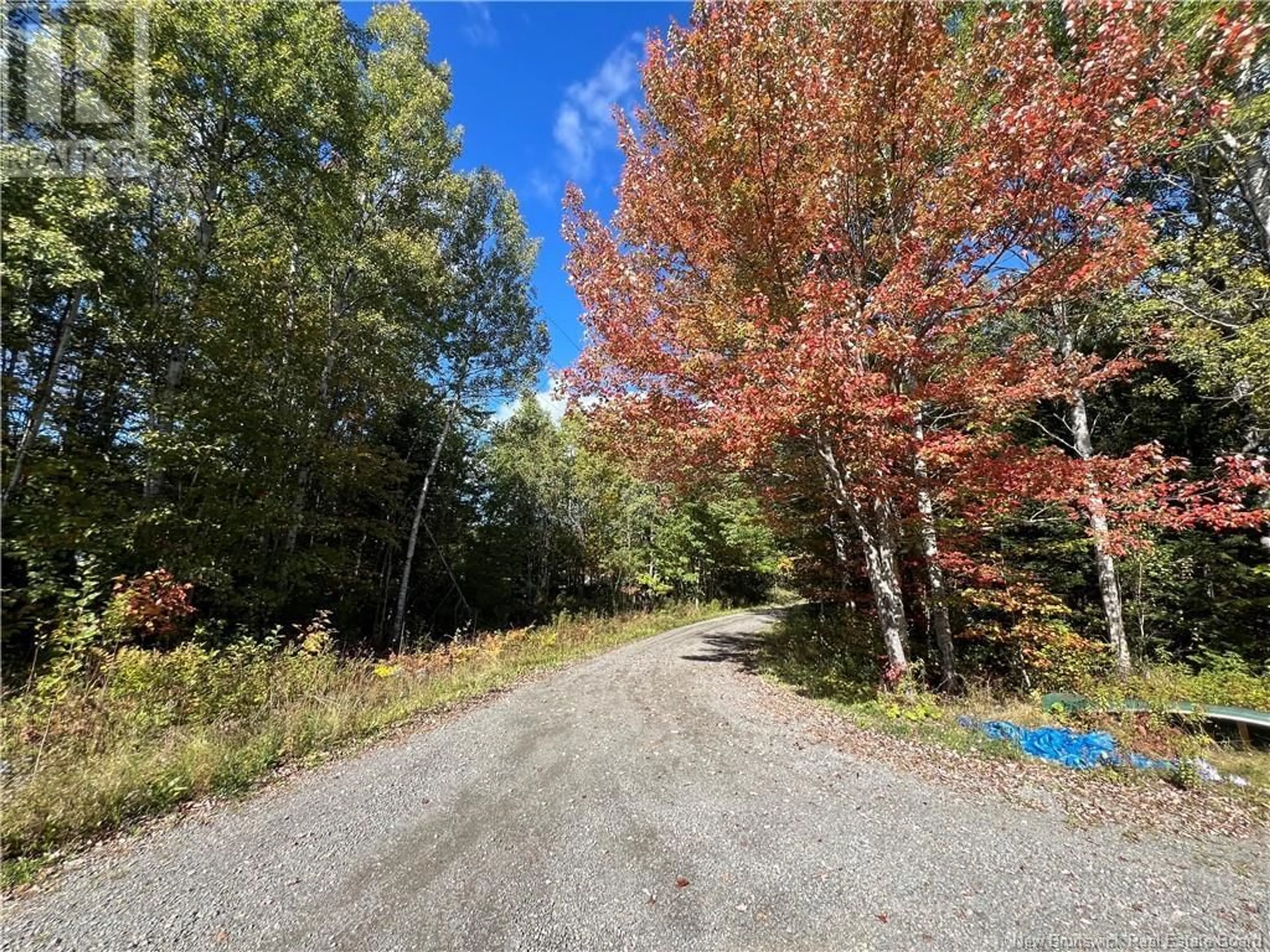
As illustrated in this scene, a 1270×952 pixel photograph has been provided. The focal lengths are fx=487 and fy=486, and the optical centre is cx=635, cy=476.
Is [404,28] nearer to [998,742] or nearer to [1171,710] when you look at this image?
[998,742]

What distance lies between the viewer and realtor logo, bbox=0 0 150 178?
20.4ft

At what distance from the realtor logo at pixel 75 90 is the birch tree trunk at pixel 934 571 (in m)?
12.3

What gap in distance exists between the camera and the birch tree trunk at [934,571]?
7016 millimetres

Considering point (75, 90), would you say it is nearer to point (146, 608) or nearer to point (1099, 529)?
point (146, 608)

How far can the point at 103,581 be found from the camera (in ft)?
22.5

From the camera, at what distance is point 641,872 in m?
3.04

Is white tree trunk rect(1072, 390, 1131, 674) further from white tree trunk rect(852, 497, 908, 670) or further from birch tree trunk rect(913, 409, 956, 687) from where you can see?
white tree trunk rect(852, 497, 908, 670)

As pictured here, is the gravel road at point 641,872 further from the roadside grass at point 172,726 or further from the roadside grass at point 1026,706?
the roadside grass at point 1026,706

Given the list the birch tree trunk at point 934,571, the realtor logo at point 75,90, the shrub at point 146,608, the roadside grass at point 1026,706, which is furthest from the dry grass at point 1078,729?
the realtor logo at point 75,90

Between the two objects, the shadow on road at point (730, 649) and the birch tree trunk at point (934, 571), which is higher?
the birch tree trunk at point (934, 571)

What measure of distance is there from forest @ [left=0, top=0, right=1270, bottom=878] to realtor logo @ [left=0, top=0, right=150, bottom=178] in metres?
0.13

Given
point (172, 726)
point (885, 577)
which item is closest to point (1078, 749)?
point (885, 577)

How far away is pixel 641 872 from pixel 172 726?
17.4ft

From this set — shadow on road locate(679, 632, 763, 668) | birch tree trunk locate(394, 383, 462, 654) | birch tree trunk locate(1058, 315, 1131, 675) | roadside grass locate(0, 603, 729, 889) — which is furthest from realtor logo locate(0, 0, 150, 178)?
birch tree trunk locate(1058, 315, 1131, 675)
